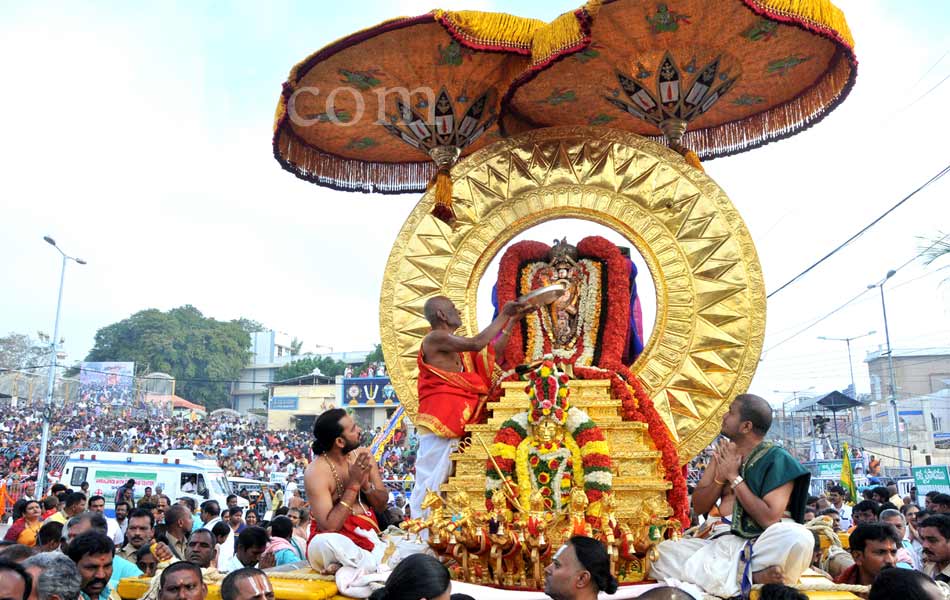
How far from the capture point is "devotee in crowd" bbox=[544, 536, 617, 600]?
3.04 meters

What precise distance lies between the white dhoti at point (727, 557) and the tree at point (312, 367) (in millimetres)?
58532

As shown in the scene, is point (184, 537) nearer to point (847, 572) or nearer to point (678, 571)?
point (678, 571)

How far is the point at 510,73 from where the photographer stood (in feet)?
22.7

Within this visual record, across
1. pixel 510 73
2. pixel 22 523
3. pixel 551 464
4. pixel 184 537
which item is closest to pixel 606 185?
pixel 510 73

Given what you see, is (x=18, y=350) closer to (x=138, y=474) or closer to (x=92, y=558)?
(x=138, y=474)

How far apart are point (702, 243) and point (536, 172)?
5.35 ft

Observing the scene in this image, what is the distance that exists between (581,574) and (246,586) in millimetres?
1390

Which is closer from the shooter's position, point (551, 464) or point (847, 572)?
point (847, 572)

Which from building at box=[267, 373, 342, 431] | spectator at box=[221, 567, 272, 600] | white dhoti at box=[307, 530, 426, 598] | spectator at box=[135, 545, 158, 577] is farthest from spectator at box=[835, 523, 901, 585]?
building at box=[267, 373, 342, 431]

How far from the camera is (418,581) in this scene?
8.56ft

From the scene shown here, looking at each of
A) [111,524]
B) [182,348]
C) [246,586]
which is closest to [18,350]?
[182,348]

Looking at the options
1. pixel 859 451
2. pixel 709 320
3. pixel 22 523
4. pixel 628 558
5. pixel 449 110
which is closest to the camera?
pixel 628 558

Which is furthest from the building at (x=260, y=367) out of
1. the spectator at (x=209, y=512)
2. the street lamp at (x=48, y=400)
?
the spectator at (x=209, y=512)

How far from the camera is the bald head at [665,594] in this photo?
170 inches
